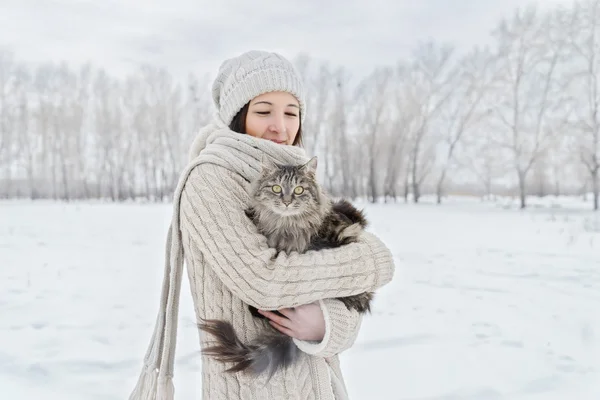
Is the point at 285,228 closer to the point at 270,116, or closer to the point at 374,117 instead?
the point at 270,116

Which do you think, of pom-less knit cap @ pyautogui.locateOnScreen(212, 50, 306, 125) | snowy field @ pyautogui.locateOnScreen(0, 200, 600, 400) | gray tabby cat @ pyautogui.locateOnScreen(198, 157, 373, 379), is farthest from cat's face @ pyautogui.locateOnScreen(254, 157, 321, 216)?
snowy field @ pyautogui.locateOnScreen(0, 200, 600, 400)

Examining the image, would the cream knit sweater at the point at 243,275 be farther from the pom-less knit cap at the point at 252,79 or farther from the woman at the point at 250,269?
the pom-less knit cap at the point at 252,79

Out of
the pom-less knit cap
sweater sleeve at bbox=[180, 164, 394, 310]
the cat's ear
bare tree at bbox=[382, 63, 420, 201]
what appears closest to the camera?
sweater sleeve at bbox=[180, 164, 394, 310]

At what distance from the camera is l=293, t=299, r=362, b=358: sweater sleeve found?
54.5 inches

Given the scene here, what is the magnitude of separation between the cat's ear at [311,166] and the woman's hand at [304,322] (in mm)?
599

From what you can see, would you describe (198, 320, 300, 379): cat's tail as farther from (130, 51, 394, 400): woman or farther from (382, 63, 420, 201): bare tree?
(382, 63, 420, 201): bare tree

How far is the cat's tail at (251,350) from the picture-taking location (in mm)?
1372

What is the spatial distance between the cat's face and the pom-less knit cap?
288mm

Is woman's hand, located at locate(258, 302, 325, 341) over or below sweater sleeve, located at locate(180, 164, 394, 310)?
below

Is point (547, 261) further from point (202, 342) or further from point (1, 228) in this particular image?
point (1, 228)

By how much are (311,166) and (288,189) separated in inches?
6.8

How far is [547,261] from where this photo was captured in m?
7.66

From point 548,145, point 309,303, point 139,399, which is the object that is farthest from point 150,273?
point 548,145

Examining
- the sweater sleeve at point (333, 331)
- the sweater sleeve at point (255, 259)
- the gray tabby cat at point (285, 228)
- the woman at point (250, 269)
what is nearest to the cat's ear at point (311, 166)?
the gray tabby cat at point (285, 228)
